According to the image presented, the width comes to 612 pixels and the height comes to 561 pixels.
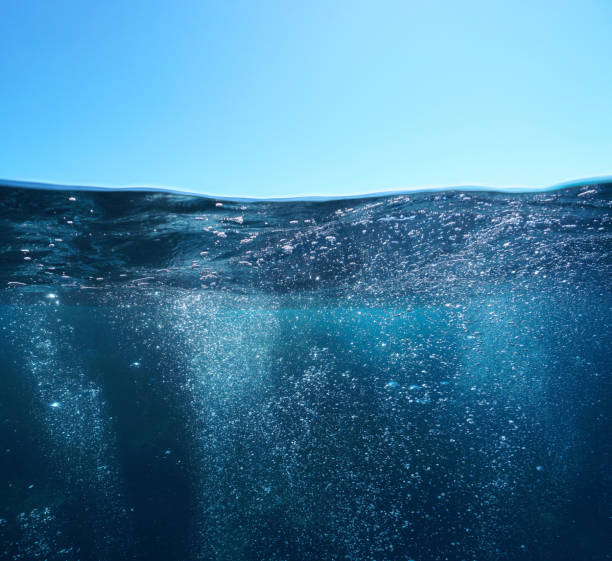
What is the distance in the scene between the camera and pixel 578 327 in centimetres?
2844

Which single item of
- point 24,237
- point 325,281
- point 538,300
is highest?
point 24,237

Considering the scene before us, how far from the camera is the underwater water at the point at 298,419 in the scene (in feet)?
20.4

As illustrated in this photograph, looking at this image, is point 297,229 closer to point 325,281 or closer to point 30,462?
point 325,281

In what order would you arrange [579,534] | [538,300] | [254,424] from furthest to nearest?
1. [538,300]
2. [254,424]
3. [579,534]

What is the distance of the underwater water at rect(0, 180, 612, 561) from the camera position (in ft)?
20.4

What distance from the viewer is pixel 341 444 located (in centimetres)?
951

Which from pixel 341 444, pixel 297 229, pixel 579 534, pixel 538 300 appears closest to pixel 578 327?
pixel 538 300

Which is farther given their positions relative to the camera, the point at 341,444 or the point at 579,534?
the point at 341,444

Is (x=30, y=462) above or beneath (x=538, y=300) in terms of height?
beneath

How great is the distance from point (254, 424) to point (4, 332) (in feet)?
101

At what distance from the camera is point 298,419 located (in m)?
11.4

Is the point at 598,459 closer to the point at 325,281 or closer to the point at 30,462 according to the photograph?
the point at 325,281

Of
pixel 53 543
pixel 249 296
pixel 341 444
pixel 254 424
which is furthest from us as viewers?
pixel 249 296

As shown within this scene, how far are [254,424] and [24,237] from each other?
8.36m
